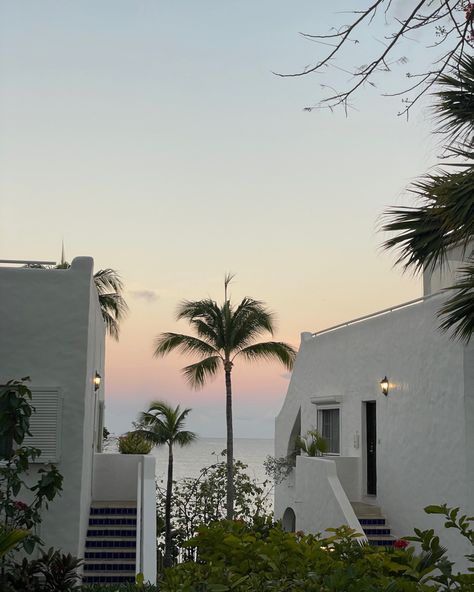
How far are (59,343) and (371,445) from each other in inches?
315

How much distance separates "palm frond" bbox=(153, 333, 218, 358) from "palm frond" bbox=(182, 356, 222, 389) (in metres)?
0.27

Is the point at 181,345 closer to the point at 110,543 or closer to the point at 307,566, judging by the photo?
the point at 110,543

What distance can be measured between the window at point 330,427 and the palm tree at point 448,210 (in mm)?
8210

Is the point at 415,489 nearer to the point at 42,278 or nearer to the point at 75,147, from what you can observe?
the point at 42,278

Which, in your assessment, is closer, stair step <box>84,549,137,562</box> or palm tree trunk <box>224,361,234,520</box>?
stair step <box>84,549,137,562</box>

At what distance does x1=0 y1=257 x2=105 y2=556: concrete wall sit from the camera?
468 inches

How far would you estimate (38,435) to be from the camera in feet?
38.6

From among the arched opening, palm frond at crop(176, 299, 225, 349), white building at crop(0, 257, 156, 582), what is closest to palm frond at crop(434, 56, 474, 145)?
white building at crop(0, 257, 156, 582)

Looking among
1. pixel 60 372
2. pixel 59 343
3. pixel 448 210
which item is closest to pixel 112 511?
pixel 60 372

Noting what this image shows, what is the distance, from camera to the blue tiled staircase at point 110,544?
12.3 meters

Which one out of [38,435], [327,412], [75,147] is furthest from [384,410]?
[75,147]

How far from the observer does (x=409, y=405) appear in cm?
1513

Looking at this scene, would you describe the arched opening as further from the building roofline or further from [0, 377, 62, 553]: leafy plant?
[0, 377, 62, 553]: leafy plant

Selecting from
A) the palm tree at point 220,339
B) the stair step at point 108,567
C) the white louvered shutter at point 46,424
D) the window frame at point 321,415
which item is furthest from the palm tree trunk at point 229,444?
the white louvered shutter at point 46,424
